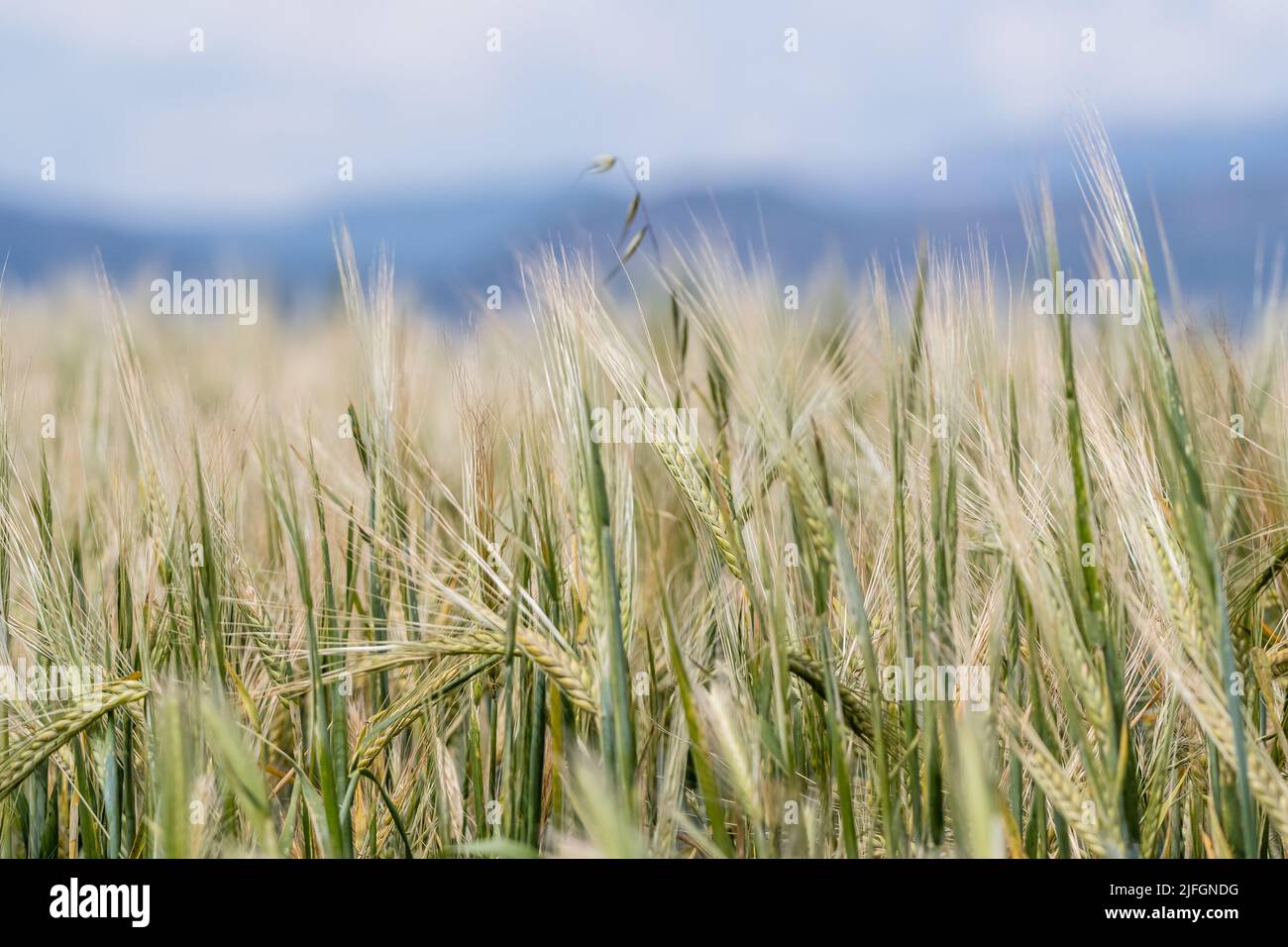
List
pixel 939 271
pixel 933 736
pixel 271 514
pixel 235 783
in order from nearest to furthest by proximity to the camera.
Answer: pixel 235 783
pixel 933 736
pixel 939 271
pixel 271 514

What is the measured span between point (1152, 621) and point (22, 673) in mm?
1349

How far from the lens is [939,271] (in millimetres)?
1043

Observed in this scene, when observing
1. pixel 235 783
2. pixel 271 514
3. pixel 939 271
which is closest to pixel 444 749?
pixel 235 783

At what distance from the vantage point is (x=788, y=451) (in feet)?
2.83

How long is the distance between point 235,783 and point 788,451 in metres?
0.58

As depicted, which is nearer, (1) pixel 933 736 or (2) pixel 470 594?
(1) pixel 933 736

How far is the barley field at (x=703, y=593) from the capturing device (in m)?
0.81

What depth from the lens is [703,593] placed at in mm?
1232

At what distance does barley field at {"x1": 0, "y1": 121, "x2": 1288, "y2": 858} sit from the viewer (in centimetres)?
81

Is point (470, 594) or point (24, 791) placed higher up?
point (470, 594)
